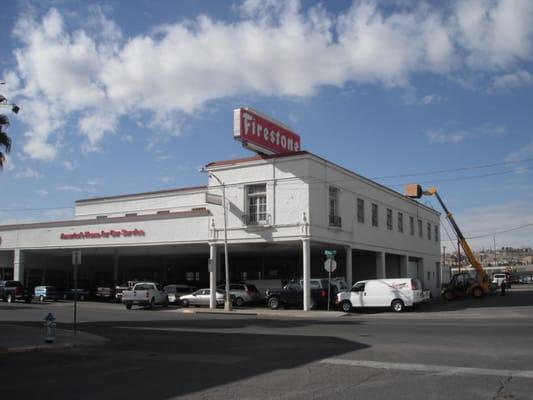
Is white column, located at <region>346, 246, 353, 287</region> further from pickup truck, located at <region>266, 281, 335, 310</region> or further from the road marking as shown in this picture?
the road marking

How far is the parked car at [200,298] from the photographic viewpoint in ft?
125

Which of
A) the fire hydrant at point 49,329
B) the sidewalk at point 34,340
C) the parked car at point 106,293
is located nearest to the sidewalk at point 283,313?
the sidewalk at point 34,340

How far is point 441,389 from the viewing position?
9125 mm

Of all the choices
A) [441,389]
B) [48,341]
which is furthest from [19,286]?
[441,389]

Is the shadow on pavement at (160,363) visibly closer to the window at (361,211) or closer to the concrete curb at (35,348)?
the concrete curb at (35,348)

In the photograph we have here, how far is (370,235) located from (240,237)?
991 cm

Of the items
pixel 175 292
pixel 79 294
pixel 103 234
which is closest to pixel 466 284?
pixel 175 292

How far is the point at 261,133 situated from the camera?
34844mm

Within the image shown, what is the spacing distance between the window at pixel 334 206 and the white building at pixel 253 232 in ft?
0.21

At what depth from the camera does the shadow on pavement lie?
9.92 meters

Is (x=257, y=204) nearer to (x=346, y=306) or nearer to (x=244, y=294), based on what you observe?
(x=244, y=294)

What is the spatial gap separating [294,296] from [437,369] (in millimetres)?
23601

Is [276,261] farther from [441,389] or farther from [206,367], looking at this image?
[441,389]

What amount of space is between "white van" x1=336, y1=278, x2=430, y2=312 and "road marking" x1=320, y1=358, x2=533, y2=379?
19476 millimetres
